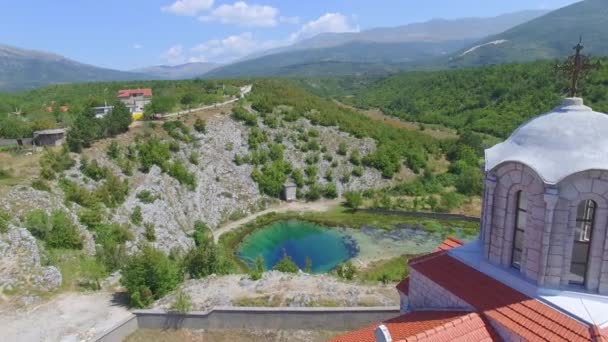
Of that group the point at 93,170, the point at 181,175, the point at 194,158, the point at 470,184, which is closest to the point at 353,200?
the point at 470,184

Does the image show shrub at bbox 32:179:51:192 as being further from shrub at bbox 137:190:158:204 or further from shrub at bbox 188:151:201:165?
shrub at bbox 188:151:201:165

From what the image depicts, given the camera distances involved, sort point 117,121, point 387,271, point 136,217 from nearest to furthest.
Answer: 1. point 387,271
2. point 136,217
3. point 117,121

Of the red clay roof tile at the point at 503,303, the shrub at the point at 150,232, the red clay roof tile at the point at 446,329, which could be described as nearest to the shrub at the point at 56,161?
the shrub at the point at 150,232

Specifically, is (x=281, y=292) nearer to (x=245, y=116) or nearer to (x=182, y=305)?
(x=182, y=305)

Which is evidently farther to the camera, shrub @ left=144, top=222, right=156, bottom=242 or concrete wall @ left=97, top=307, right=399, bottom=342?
shrub @ left=144, top=222, right=156, bottom=242

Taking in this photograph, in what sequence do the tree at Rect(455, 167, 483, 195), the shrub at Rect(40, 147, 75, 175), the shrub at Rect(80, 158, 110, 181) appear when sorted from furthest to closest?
the tree at Rect(455, 167, 483, 195), the shrub at Rect(80, 158, 110, 181), the shrub at Rect(40, 147, 75, 175)

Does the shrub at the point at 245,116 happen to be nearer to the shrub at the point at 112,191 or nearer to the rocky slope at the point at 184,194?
the rocky slope at the point at 184,194

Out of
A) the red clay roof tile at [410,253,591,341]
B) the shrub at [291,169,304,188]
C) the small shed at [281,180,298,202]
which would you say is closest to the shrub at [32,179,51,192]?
the small shed at [281,180,298,202]
